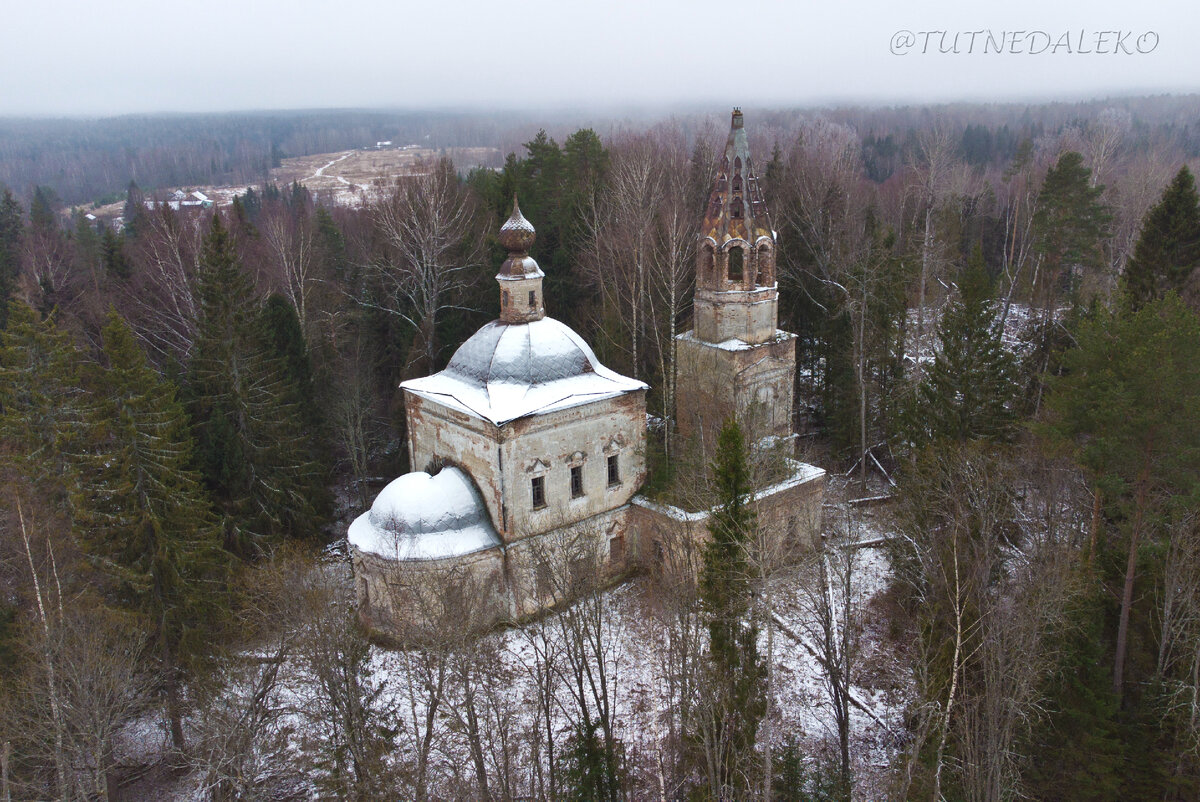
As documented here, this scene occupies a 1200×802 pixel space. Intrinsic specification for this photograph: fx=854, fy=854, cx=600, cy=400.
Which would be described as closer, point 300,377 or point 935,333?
point 300,377

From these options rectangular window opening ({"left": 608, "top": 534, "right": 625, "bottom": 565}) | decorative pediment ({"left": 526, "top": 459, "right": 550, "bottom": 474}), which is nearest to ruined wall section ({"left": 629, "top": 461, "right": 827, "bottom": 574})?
rectangular window opening ({"left": 608, "top": 534, "right": 625, "bottom": 565})

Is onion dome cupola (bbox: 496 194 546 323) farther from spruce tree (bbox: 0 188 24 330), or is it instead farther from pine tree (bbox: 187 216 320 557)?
spruce tree (bbox: 0 188 24 330)

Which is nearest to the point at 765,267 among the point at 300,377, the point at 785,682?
the point at 785,682

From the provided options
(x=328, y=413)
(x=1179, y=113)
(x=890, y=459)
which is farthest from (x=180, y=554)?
(x=1179, y=113)

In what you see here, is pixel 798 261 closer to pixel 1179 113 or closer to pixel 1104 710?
pixel 1104 710

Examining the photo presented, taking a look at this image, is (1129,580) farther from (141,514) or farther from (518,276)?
(141,514)

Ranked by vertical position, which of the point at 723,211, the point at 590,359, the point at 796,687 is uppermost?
the point at 723,211
